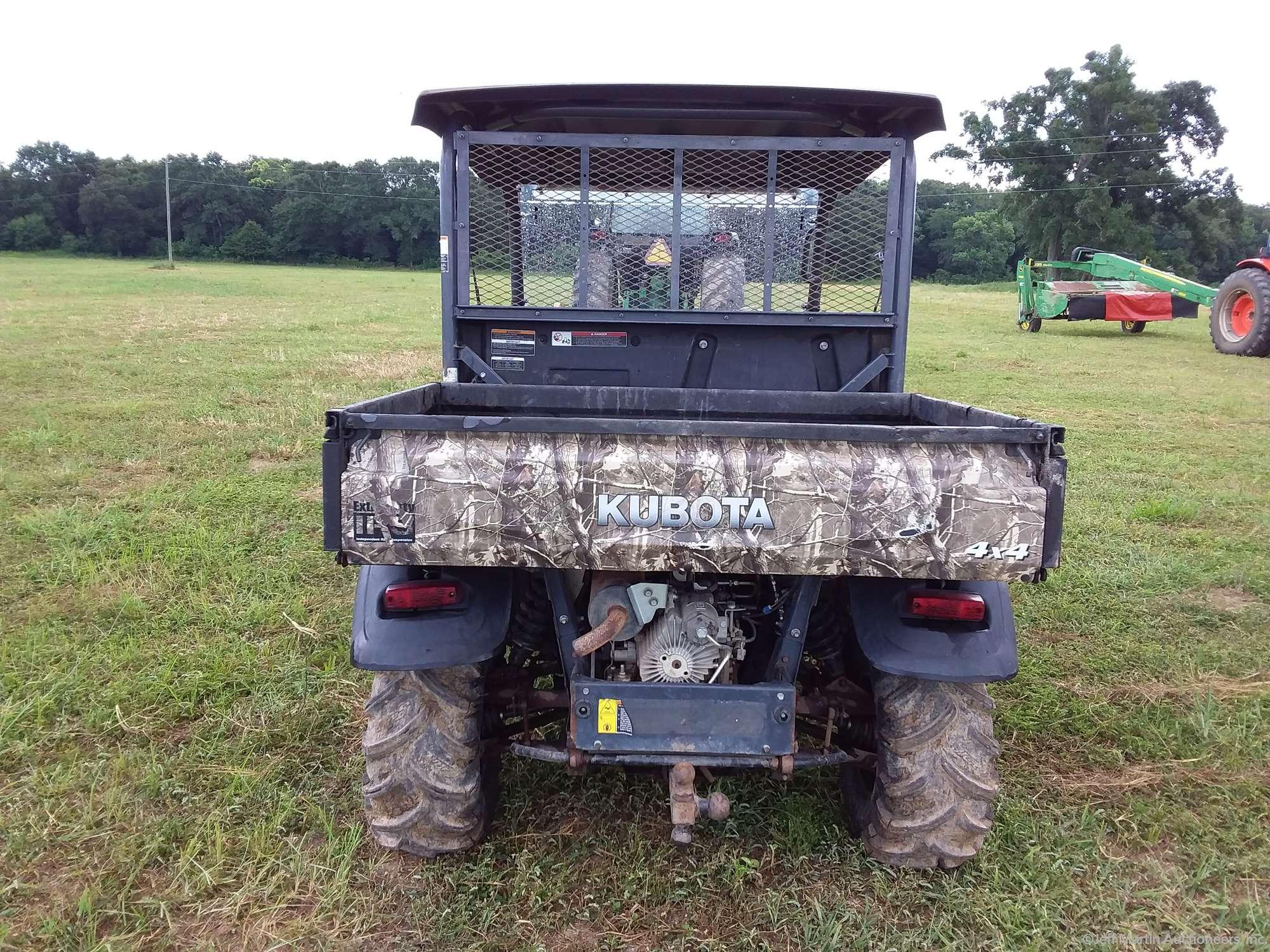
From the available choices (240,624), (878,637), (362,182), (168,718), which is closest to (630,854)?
(878,637)

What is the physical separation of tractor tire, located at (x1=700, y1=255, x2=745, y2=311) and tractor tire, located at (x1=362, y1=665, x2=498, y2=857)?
6.41 ft

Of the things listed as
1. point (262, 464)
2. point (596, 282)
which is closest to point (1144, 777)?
point (596, 282)

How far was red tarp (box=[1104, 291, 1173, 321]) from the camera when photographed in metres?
19.8

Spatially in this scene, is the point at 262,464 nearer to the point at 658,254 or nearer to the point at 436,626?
the point at 658,254

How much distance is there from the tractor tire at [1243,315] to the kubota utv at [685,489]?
16.0m

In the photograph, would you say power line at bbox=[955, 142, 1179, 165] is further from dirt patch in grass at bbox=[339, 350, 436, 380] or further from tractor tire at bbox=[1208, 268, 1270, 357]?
dirt patch in grass at bbox=[339, 350, 436, 380]

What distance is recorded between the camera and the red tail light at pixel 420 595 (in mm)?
2512

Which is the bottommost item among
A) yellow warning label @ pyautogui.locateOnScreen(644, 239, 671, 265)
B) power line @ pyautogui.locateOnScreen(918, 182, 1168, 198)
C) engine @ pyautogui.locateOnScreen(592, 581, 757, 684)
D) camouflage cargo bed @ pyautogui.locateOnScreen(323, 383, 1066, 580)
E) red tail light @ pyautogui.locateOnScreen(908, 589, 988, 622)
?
engine @ pyautogui.locateOnScreen(592, 581, 757, 684)

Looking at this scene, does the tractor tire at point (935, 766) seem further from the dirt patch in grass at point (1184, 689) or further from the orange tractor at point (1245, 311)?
the orange tractor at point (1245, 311)

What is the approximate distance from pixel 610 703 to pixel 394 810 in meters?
0.78

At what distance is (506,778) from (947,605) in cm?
171

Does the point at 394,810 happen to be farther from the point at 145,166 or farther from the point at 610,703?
the point at 145,166

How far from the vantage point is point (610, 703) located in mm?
2461

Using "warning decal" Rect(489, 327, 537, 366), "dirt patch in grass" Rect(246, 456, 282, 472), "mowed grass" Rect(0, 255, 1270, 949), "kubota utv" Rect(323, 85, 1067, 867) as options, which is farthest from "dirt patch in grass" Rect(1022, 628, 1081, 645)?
"dirt patch in grass" Rect(246, 456, 282, 472)
